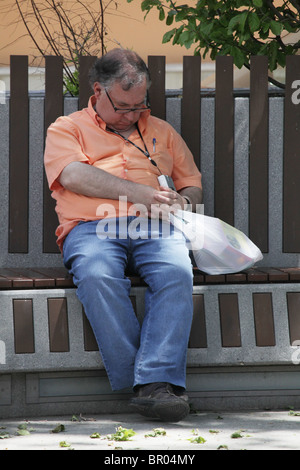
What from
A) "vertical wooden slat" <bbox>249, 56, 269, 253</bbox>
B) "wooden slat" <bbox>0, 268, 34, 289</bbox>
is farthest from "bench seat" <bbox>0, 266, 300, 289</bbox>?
"vertical wooden slat" <bbox>249, 56, 269, 253</bbox>

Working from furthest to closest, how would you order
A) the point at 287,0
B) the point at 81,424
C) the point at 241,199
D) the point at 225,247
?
1. the point at 287,0
2. the point at 241,199
3. the point at 225,247
4. the point at 81,424

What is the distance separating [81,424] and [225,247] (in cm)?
100

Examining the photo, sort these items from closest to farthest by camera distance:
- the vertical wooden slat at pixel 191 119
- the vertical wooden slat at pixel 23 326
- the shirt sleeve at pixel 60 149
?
the vertical wooden slat at pixel 23 326 < the shirt sleeve at pixel 60 149 < the vertical wooden slat at pixel 191 119

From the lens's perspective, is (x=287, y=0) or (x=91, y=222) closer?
(x=91, y=222)

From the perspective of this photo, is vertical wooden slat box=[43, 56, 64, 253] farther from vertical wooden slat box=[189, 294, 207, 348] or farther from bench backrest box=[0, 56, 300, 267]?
vertical wooden slat box=[189, 294, 207, 348]

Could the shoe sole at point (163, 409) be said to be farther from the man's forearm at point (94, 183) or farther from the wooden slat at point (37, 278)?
the man's forearm at point (94, 183)

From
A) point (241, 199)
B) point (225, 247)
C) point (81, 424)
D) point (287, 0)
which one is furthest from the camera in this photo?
point (287, 0)

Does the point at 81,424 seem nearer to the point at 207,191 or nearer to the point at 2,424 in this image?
the point at 2,424

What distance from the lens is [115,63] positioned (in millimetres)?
4223

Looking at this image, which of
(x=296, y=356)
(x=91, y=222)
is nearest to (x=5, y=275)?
(x=91, y=222)

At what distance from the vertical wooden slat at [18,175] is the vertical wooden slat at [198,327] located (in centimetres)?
105

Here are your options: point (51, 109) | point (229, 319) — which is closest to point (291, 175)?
point (229, 319)

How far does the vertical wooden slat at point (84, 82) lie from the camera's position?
4641 mm

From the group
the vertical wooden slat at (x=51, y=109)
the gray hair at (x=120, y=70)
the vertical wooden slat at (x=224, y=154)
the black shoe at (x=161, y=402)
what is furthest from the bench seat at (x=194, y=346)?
the gray hair at (x=120, y=70)
